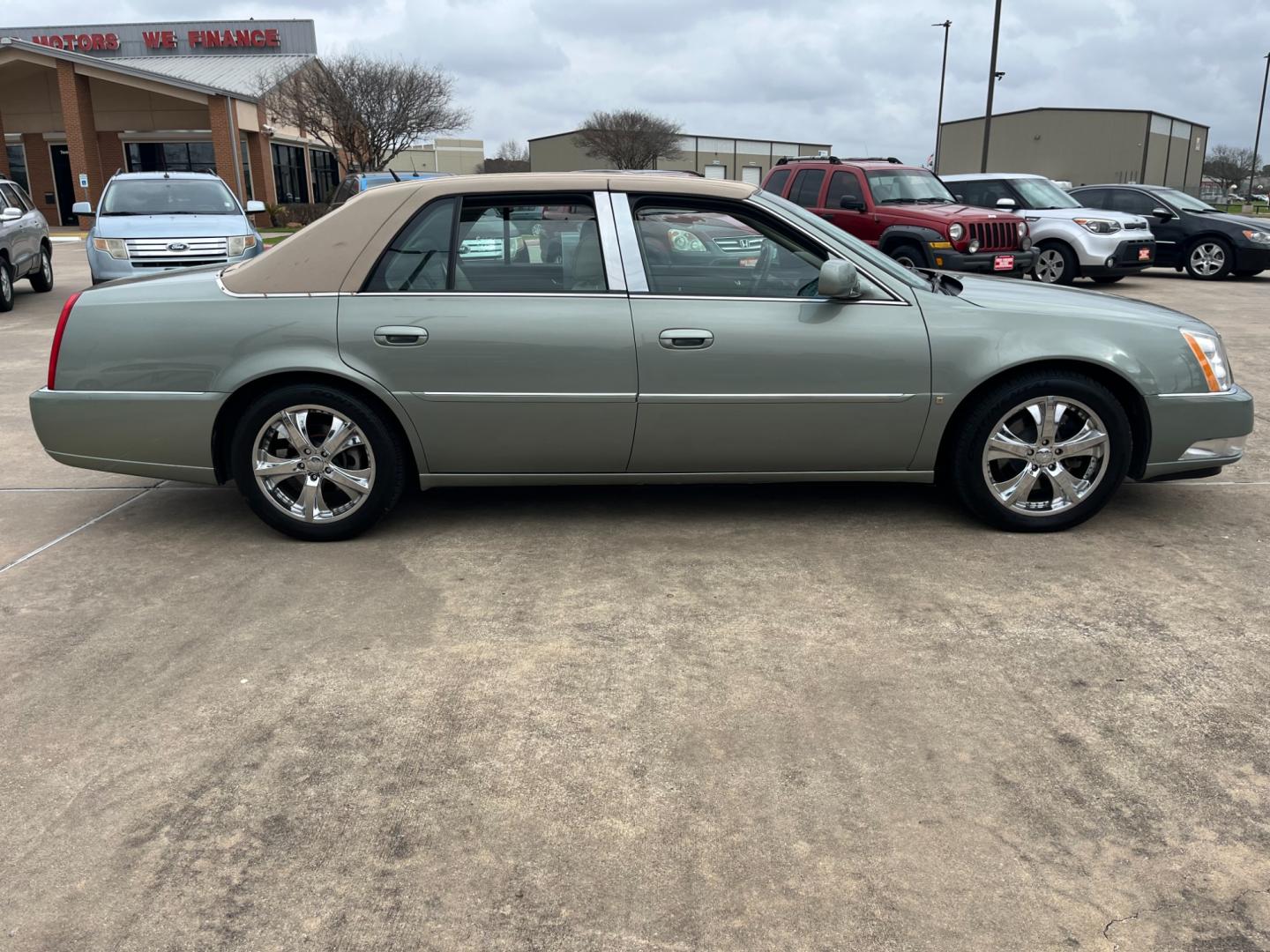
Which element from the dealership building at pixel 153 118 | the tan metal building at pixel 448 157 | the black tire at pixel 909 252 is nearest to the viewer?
the black tire at pixel 909 252

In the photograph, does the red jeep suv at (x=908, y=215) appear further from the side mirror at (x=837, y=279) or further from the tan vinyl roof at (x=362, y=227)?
the side mirror at (x=837, y=279)

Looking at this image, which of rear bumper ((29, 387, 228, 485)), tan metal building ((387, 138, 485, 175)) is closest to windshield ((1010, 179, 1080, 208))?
rear bumper ((29, 387, 228, 485))

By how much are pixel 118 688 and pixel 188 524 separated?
1814mm

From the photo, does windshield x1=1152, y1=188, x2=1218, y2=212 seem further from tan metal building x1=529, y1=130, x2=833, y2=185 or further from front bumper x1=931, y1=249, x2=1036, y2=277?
tan metal building x1=529, y1=130, x2=833, y2=185

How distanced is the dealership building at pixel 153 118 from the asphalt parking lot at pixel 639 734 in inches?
1354

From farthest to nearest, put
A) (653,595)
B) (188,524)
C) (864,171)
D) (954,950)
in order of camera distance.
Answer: (864,171)
(188,524)
(653,595)
(954,950)

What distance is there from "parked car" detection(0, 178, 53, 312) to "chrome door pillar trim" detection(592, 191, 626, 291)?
11.5 m

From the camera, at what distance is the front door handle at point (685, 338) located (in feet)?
15.0

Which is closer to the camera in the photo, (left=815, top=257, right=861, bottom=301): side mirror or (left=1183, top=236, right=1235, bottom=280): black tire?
(left=815, top=257, right=861, bottom=301): side mirror

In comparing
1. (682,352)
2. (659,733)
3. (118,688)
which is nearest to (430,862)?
(659,733)

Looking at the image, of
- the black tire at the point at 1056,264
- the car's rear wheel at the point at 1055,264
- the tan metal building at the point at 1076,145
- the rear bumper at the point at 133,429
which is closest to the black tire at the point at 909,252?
the black tire at the point at 1056,264

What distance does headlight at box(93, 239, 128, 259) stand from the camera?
12.2 metres

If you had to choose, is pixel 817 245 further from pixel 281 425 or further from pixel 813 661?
pixel 281 425

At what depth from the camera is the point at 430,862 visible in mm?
2592
